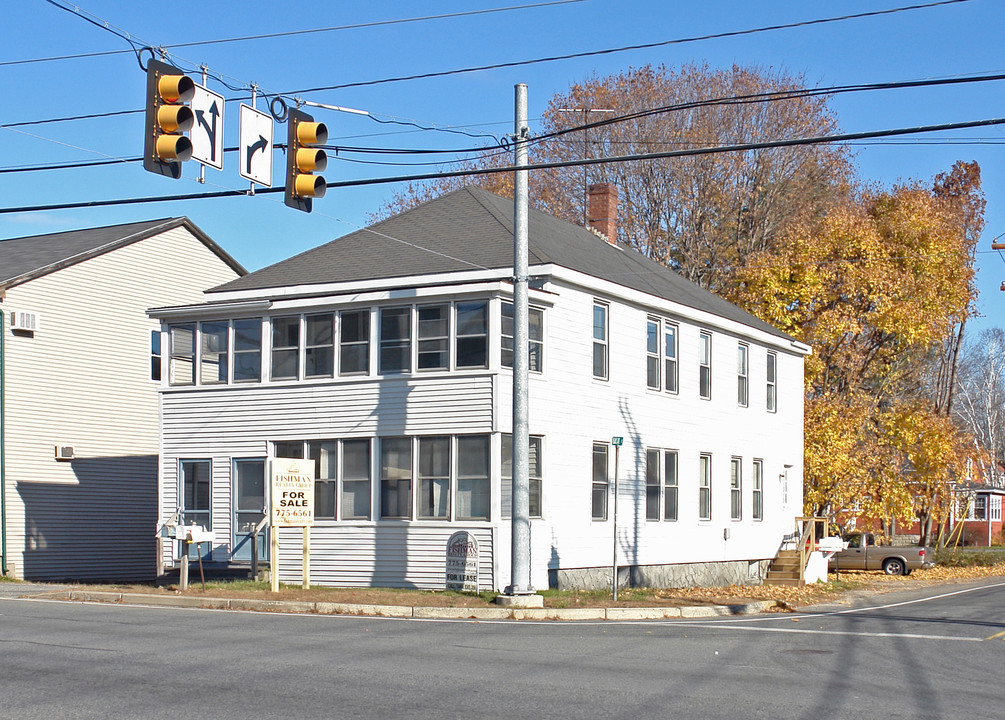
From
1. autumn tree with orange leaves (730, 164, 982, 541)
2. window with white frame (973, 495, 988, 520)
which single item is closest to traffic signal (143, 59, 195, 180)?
autumn tree with orange leaves (730, 164, 982, 541)

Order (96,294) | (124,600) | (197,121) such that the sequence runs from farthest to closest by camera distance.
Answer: (96,294)
(124,600)
(197,121)

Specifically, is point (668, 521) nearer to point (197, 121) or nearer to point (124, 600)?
point (124, 600)

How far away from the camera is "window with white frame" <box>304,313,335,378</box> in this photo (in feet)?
79.7

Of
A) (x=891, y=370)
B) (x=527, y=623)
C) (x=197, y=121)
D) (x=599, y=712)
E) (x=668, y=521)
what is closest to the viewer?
(x=599, y=712)

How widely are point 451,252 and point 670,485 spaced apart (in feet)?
26.6

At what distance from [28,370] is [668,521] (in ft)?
55.2

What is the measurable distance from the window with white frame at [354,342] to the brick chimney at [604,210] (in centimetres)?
1166

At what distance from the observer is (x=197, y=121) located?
13.2 m

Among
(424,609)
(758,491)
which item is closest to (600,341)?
(424,609)

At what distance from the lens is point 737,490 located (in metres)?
31.2

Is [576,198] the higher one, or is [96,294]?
[576,198]

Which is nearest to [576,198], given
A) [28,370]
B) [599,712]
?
[28,370]

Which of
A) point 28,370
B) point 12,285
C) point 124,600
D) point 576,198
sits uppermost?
point 576,198

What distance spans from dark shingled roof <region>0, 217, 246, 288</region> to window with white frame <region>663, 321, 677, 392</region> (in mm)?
15604
